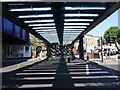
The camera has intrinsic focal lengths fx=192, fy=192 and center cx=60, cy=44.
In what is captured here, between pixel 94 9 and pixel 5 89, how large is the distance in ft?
22.4

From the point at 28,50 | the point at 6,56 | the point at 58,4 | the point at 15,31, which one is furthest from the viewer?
the point at 28,50

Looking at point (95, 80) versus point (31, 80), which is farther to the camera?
point (31, 80)

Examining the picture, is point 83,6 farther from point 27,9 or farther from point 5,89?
point 5,89

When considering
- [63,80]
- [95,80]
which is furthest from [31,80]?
[95,80]

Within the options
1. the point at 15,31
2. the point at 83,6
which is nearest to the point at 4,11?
the point at 83,6

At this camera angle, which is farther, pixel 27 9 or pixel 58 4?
pixel 27 9

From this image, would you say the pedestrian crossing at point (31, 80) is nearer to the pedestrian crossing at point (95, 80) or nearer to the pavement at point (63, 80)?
the pavement at point (63, 80)

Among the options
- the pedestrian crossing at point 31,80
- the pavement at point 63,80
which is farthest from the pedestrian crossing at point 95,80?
the pedestrian crossing at point 31,80

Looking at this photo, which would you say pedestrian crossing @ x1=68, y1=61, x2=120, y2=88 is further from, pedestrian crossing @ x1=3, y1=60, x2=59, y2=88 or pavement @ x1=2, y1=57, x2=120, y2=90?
pedestrian crossing @ x1=3, y1=60, x2=59, y2=88

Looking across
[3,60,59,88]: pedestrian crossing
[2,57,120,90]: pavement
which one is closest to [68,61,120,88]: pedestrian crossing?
[2,57,120,90]: pavement

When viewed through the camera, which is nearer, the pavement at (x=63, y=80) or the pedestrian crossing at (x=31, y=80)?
the pavement at (x=63, y=80)

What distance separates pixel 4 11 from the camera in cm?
1077

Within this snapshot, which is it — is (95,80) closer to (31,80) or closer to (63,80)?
(63,80)

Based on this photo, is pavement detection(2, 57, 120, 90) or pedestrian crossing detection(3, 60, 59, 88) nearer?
pavement detection(2, 57, 120, 90)
